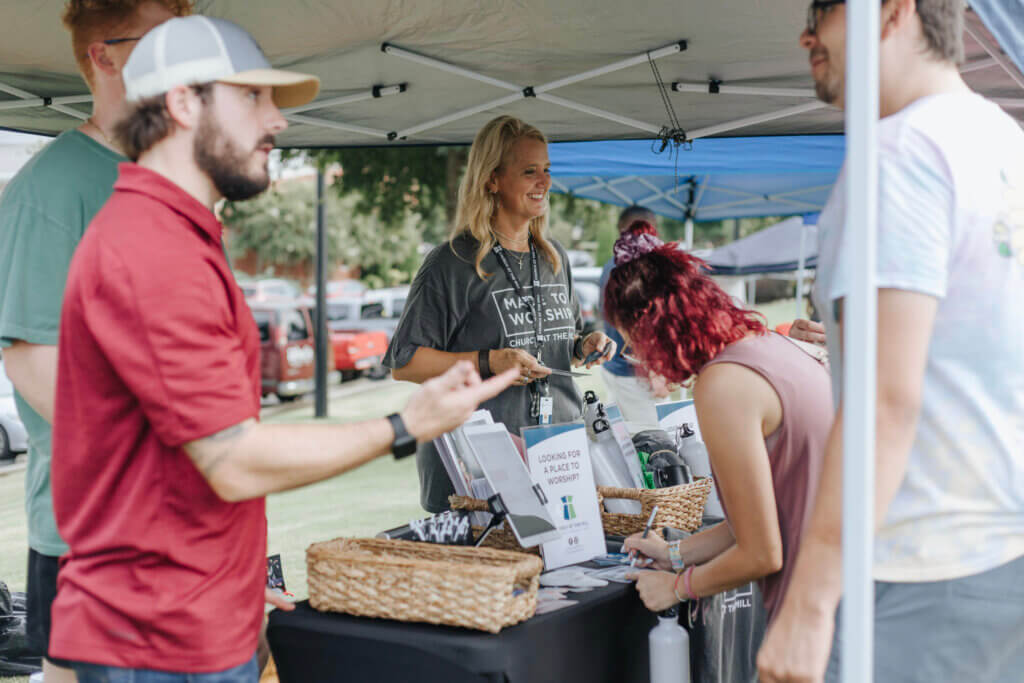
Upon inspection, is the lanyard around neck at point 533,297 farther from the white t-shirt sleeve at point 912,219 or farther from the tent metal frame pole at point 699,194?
the tent metal frame pole at point 699,194

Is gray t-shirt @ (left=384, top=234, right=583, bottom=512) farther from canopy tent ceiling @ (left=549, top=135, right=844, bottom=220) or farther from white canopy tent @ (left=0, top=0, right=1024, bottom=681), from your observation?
canopy tent ceiling @ (left=549, top=135, right=844, bottom=220)

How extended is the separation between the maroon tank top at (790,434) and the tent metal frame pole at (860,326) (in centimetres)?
42

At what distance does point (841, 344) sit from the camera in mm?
1263

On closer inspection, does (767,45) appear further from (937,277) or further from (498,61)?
(937,277)

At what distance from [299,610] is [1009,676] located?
1209 mm

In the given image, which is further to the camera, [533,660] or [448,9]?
[448,9]

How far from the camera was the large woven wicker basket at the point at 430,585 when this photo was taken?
Answer: 5.14ft

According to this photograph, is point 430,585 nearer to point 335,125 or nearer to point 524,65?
point 524,65

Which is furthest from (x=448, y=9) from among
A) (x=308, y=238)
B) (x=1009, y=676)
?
(x=308, y=238)

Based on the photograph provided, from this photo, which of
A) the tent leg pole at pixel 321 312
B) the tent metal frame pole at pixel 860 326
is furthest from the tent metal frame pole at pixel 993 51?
the tent leg pole at pixel 321 312

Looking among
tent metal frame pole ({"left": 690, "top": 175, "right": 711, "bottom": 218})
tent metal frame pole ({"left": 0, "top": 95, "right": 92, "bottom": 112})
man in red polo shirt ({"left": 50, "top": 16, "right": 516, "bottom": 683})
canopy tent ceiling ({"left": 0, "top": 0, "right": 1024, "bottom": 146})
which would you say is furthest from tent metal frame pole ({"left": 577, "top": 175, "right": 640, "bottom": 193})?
man in red polo shirt ({"left": 50, "top": 16, "right": 516, "bottom": 683})

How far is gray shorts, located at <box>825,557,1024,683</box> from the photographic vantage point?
1.25 metres

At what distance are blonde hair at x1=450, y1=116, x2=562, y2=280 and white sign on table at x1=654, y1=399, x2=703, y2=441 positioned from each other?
0.68m

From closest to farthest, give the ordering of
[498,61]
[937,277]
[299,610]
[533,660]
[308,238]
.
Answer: [937,277]
[533,660]
[299,610]
[498,61]
[308,238]
